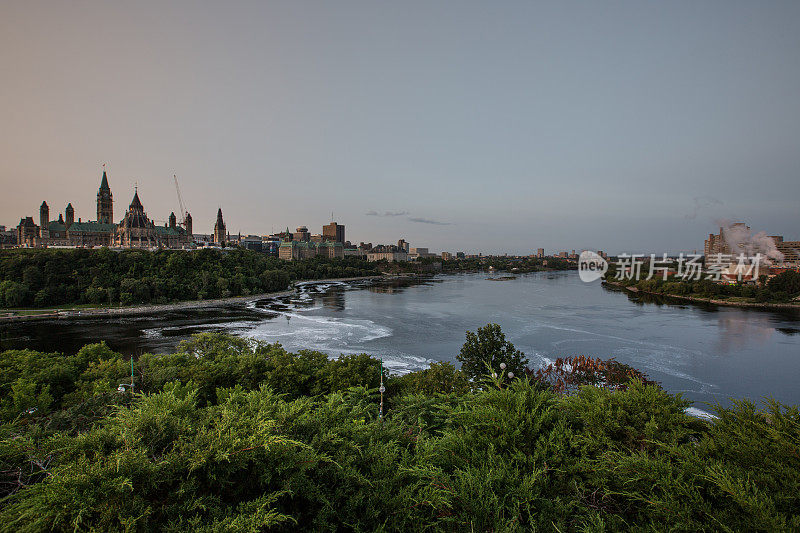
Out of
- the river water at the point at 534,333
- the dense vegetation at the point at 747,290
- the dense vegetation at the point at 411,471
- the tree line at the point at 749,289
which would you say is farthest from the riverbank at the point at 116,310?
the dense vegetation at the point at 747,290

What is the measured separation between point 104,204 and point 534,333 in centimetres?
9607

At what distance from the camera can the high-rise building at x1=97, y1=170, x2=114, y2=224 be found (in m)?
82.2

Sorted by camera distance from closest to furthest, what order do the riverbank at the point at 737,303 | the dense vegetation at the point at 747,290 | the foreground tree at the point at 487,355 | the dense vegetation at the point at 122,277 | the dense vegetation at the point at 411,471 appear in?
the dense vegetation at the point at 411,471
the foreground tree at the point at 487,355
the dense vegetation at the point at 122,277
the riverbank at the point at 737,303
the dense vegetation at the point at 747,290

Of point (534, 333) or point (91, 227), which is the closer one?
point (534, 333)

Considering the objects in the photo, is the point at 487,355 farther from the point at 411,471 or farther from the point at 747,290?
the point at 747,290

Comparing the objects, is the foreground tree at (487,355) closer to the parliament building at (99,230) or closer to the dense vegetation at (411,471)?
the dense vegetation at (411,471)

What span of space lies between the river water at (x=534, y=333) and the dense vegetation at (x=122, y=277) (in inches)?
350

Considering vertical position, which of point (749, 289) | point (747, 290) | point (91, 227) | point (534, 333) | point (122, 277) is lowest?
point (534, 333)

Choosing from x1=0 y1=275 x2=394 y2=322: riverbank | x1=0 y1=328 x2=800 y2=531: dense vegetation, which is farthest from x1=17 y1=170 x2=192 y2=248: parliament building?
x1=0 y1=328 x2=800 y2=531: dense vegetation

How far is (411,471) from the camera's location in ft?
10.8

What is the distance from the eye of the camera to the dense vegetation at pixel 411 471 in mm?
2471

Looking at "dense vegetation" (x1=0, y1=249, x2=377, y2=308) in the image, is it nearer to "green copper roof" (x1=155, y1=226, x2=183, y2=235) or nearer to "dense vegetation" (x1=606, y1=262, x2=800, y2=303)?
"green copper roof" (x1=155, y1=226, x2=183, y2=235)

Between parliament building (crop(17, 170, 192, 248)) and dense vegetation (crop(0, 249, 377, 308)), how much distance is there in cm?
1896

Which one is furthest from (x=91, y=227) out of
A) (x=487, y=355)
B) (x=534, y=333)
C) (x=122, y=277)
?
(x=487, y=355)
